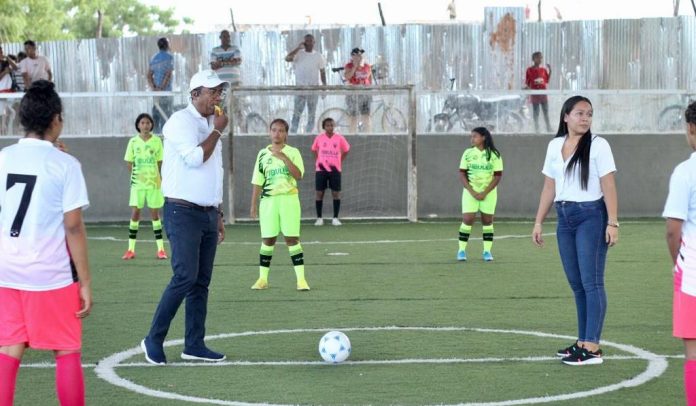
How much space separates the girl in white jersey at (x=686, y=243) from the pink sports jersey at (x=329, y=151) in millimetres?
16958

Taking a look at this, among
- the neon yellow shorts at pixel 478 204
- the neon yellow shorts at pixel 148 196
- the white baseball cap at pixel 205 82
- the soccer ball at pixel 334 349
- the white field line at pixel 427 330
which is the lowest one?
the white field line at pixel 427 330

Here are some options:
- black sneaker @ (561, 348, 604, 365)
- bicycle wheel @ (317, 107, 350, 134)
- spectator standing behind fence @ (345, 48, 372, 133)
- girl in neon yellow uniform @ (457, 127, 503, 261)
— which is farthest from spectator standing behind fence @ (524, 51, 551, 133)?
black sneaker @ (561, 348, 604, 365)

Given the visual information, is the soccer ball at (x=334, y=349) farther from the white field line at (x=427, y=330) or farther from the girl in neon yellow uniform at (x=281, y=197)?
the girl in neon yellow uniform at (x=281, y=197)

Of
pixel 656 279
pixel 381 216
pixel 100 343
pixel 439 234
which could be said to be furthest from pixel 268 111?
pixel 100 343

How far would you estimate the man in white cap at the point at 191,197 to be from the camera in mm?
9039

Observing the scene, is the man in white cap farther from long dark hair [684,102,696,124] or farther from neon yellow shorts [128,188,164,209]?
neon yellow shorts [128,188,164,209]

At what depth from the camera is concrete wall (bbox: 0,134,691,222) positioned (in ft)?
80.8

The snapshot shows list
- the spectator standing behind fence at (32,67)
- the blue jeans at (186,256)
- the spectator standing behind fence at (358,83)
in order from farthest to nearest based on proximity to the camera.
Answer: the spectator standing behind fence at (32,67)
the spectator standing behind fence at (358,83)
the blue jeans at (186,256)

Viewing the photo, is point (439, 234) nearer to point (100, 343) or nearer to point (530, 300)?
point (530, 300)

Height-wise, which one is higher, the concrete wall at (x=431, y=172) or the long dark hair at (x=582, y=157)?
the long dark hair at (x=582, y=157)

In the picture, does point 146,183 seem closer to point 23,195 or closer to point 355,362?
point 355,362

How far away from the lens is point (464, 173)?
56.4 feet

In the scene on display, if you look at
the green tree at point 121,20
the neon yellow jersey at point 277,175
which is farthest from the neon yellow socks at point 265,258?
the green tree at point 121,20

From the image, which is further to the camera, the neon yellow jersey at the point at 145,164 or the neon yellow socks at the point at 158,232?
the neon yellow jersey at the point at 145,164
